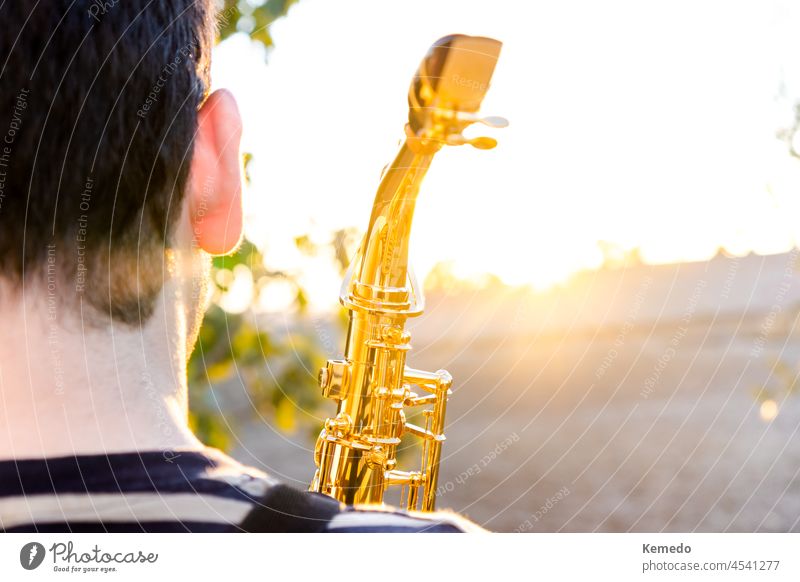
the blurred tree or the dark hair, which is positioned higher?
the dark hair

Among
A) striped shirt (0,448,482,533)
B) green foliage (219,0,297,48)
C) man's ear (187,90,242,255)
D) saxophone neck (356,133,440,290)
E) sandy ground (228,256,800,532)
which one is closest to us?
striped shirt (0,448,482,533)

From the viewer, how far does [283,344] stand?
1.81 meters

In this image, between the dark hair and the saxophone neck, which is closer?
the dark hair

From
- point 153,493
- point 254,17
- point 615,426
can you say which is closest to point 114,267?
point 153,493

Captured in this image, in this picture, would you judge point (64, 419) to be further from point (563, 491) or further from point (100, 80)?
point (563, 491)

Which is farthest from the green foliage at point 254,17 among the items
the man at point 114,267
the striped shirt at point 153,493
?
the striped shirt at point 153,493

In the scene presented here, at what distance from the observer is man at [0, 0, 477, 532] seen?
29.2 inches

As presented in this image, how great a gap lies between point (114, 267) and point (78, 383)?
13 centimetres

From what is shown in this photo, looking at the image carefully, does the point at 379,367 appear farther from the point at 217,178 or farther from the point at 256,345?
the point at 256,345

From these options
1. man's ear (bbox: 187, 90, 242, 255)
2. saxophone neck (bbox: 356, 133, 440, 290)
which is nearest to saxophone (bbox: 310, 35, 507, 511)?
saxophone neck (bbox: 356, 133, 440, 290)

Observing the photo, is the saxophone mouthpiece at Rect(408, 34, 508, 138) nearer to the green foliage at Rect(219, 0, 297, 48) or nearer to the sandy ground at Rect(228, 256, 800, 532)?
the green foliage at Rect(219, 0, 297, 48)

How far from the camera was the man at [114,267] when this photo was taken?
743mm
